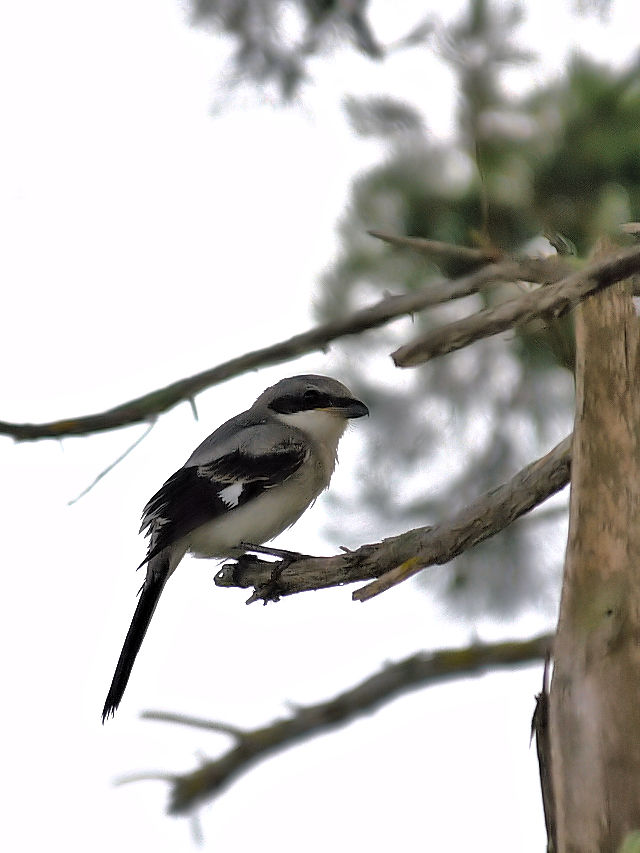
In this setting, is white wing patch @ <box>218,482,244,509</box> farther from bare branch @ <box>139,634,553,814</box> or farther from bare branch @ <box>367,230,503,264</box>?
bare branch @ <box>367,230,503,264</box>

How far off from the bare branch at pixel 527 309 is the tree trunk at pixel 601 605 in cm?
36

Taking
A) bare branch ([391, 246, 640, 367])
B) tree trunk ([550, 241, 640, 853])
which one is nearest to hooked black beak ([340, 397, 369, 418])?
tree trunk ([550, 241, 640, 853])

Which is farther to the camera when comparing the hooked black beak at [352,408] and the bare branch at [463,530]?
the hooked black beak at [352,408]

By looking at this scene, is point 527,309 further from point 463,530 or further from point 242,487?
point 242,487

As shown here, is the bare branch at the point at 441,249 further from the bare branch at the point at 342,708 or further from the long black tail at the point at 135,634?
the long black tail at the point at 135,634

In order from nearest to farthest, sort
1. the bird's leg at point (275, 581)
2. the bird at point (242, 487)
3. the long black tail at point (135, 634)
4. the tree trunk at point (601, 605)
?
1. the tree trunk at point (601, 605)
2. the bird's leg at point (275, 581)
3. the long black tail at point (135, 634)
4. the bird at point (242, 487)

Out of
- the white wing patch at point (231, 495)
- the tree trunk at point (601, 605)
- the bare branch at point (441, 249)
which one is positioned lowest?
the tree trunk at point (601, 605)

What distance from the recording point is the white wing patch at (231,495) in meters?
2.47

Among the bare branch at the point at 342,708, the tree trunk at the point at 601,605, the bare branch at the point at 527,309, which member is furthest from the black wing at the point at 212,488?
the bare branch at the point at 527,309

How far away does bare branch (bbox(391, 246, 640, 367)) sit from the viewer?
1205 mm

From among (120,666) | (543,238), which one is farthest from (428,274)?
(120,666)

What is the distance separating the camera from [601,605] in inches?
59.9

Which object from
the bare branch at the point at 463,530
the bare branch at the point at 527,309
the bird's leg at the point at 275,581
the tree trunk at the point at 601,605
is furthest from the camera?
the bird's leg at the point at 275,581

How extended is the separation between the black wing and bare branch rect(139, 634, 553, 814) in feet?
1.57
